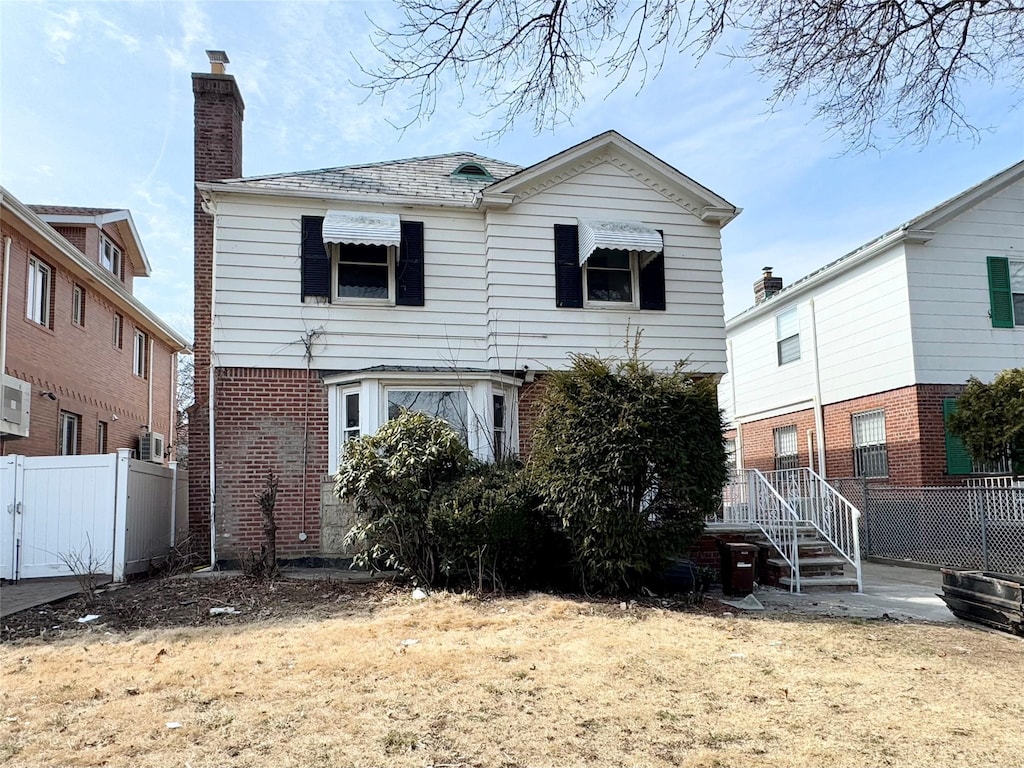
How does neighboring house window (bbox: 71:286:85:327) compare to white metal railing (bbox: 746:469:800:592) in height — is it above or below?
above

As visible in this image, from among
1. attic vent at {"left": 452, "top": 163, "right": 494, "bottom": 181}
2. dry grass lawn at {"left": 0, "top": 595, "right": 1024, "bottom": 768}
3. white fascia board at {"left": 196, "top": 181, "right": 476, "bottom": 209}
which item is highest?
attic vent at {"left": 452, "top": 163, "right": 494, "bottom": 181}

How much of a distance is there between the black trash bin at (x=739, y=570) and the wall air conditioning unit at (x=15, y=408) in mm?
11876

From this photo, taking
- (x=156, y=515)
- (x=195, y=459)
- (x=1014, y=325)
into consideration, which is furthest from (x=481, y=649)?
(x=1014, y=325)

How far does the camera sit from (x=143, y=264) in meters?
21.7

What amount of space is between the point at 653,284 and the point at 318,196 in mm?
5629

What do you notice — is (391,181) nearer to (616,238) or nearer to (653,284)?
(616,238)

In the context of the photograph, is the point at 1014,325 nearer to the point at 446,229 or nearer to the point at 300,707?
the point at 446,229

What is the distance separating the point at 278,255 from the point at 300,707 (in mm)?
8228

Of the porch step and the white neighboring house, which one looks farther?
the white neighboring house

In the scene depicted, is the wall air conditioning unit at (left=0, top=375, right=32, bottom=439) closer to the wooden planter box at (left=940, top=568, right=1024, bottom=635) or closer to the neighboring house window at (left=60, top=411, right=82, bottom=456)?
the neighboring house window at (left=60, top=411, right=82, bottom=456)

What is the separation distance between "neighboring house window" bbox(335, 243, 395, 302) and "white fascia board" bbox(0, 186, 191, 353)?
614cm

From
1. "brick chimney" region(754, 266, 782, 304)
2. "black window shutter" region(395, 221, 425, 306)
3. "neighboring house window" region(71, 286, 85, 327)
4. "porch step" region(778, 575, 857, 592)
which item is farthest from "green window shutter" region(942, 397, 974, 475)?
"neighboring house window" region(71, 286, 85, 327)

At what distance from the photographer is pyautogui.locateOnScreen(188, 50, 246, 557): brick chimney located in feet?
36.0

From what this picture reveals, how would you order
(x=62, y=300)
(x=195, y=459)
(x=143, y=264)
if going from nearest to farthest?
(x=195, y=459) → (x=62, y=300) → (x=143, y=264)
